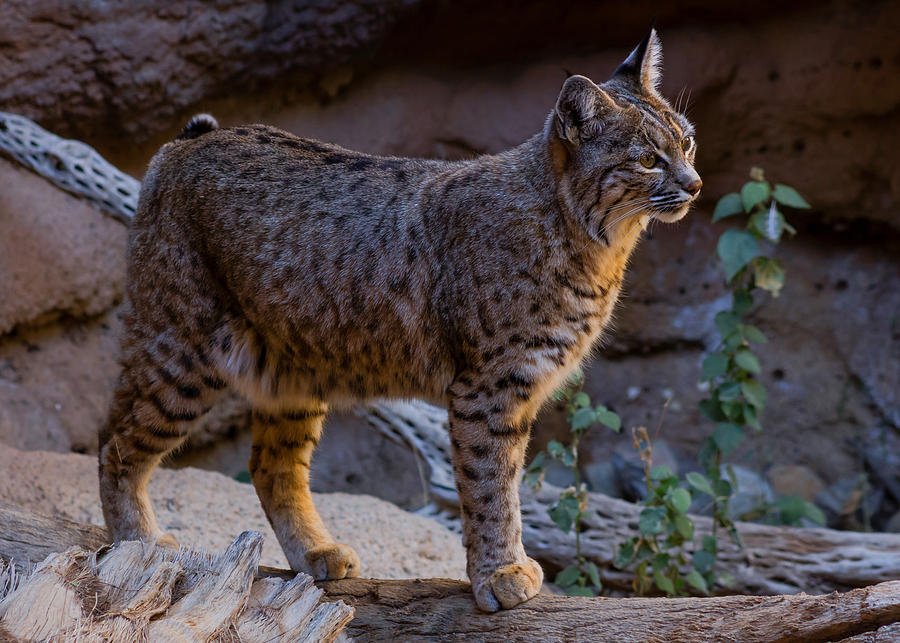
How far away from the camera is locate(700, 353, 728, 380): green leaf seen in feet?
17.2

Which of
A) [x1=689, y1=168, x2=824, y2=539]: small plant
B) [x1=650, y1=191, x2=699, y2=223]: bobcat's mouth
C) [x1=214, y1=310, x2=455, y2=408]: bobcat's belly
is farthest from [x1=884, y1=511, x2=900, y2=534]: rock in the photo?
[x1=214, y1=310, x2=455, y2=408]: bobcat's belly

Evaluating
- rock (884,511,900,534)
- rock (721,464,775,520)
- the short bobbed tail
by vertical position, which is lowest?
rock (884,511,900,534)

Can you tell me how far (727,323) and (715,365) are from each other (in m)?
0.26

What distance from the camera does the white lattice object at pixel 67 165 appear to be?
6156 millimetres

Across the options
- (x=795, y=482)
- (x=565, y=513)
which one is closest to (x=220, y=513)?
(x=565, y=513)

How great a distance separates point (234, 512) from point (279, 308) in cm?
202

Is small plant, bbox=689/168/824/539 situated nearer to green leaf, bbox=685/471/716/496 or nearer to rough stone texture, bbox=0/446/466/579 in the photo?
green leaf, bbox=685/471/716/496

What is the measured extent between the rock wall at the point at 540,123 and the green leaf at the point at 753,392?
9.62ft

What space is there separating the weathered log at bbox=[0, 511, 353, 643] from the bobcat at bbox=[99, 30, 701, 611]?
73 centimetres

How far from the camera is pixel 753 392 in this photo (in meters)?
5.20

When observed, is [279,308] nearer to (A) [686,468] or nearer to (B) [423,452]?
(B) [423,452]

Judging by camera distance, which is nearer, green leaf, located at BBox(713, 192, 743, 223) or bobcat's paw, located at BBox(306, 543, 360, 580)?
bobcat's paw, located at BBox(306, 543, 360, 580)

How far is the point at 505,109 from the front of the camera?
7531 mm

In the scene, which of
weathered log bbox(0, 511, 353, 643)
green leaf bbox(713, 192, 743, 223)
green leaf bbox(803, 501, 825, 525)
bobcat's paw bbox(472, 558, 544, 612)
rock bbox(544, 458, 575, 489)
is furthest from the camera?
rock bbox(544, 458, 575, 489)
